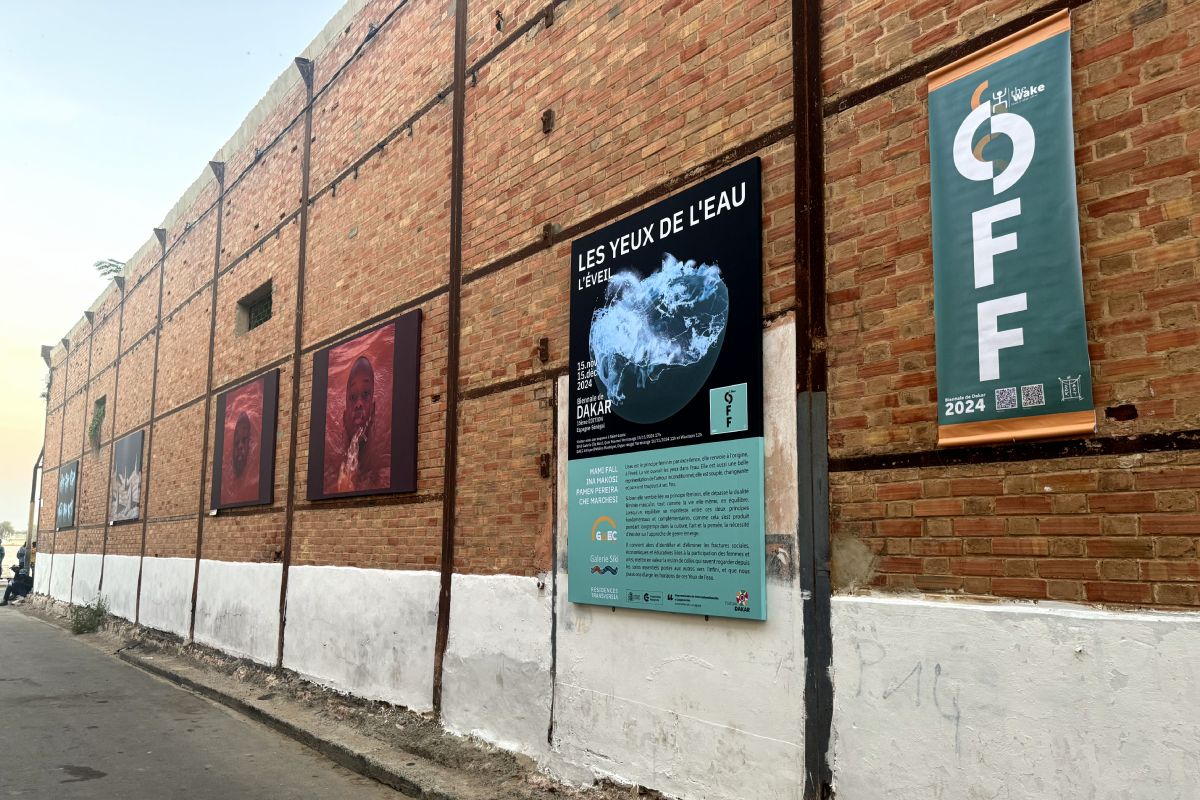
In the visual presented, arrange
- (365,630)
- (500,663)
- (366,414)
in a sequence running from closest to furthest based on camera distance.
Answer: (500,663) < (365,630) < (366,414)

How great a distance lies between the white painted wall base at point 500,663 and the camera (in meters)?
6.20

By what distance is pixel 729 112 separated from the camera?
206 inches

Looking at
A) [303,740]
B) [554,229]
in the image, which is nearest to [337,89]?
[554,229]

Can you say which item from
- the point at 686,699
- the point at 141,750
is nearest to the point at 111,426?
the point at 141,750

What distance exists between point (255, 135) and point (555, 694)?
10.7 m

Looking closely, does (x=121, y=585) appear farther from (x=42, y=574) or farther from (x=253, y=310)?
(x=42, y=574)

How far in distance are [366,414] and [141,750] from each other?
3503mm

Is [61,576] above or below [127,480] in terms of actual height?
below

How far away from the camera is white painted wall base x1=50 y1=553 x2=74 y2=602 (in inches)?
901

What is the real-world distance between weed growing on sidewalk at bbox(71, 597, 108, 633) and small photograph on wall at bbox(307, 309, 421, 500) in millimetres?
10658

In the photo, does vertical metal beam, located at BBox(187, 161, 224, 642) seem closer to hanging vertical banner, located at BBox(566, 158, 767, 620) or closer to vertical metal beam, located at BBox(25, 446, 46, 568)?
hanging vertical banner, located at BBox(566, 158, 767, 620)

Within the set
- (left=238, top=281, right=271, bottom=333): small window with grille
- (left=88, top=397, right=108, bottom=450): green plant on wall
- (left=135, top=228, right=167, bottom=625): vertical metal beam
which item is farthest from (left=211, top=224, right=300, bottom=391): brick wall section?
(left=88, top=397, right=108, bottom=450): green plant on wall

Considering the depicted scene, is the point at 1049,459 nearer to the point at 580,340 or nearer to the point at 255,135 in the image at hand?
the point at 580,340

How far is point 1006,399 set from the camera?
366cm
